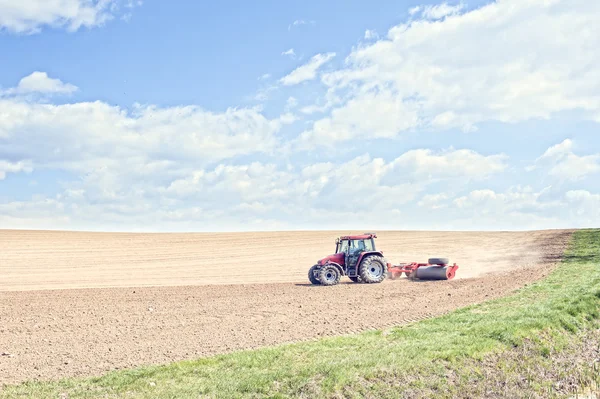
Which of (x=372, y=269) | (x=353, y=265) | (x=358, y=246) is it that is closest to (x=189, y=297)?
(x=353, y=265)

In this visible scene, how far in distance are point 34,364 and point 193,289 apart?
13.2 metres

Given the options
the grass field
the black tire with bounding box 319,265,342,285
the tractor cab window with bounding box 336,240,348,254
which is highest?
the tractor cab window with bounding box 336,240,348,254

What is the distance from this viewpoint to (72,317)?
20.3 m

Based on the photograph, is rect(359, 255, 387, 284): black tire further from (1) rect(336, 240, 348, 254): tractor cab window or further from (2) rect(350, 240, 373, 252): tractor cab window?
(1) rect(336, 240, 348, 254): tractor cab window

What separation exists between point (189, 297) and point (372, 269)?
8.70 meters

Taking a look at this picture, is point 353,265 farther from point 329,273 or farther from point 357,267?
point 329,273

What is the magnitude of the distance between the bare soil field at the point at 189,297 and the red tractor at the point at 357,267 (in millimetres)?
727

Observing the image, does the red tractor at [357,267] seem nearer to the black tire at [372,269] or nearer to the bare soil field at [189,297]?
the black tire at [372,269]

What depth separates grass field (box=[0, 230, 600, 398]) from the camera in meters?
11.7

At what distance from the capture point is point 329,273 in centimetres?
2772

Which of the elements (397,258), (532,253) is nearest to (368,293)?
(397,258)

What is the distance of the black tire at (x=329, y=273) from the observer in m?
27.6

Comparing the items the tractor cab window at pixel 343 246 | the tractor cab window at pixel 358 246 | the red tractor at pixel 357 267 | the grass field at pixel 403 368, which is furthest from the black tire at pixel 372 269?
the grass field at pixel 403 368

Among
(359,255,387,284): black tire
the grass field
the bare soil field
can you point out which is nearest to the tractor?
(359,255,387,284): black tire
